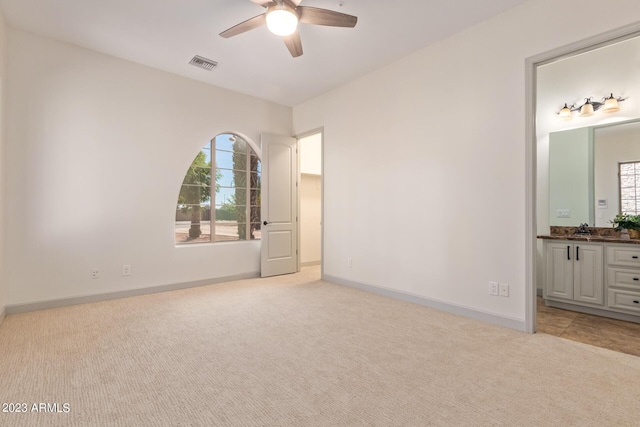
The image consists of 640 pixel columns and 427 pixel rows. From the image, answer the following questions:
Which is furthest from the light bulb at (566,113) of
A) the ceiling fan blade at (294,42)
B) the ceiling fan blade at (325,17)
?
the ceiling fan blade at (294,42)

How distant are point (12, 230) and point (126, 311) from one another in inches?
56.4

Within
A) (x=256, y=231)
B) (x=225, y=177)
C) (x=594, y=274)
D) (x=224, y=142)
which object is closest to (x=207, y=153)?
(x=224, y=142)

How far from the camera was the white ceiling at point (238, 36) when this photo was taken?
2.86 m

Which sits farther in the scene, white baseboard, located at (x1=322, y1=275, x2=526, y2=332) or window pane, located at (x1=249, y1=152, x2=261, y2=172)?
window pane, located at (x1=249, y1=152, x2=261, y2=172)

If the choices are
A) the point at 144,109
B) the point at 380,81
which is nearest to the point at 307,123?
the point at 380,81

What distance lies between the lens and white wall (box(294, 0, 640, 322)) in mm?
2822

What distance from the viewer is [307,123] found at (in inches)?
210

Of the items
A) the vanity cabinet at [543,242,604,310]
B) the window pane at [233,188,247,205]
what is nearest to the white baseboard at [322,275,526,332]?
the vanity cabinet at [543,242,604,310]

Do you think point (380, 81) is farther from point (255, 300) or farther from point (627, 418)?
point (627, 418)

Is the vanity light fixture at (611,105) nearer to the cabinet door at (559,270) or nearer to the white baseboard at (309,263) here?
the cabinet door at (559,270)

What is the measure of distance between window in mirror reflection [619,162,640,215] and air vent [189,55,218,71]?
5.13 meters

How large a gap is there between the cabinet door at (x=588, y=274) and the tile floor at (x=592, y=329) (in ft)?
0.68

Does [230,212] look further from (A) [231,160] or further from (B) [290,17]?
(B) [290,17]

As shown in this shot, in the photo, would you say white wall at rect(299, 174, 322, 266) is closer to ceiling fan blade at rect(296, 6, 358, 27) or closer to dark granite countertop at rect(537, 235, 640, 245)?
ceiling fan blade at rect(296, 6, 358, 27)
